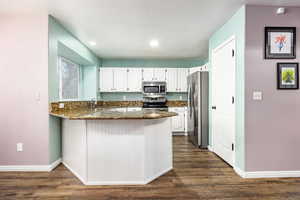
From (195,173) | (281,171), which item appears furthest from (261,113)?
(195,173)

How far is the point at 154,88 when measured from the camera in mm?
5914

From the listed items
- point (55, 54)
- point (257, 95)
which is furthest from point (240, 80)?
point (55, 54)

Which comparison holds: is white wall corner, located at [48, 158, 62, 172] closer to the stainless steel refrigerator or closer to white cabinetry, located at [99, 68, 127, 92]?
the stainless steel refrigerator

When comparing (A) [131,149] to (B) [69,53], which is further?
(B) [69,53]

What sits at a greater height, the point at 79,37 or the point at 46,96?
the point at 79,37

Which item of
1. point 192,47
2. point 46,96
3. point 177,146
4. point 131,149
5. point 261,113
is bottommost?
point 177,146

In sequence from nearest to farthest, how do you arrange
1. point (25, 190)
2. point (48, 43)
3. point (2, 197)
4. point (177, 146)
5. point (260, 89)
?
point (2, 197) → point (25, 190) → point (260, 89) → point (48, 43) → point (177, 146)

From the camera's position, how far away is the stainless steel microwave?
5.91 metres

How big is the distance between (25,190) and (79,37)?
113 inches

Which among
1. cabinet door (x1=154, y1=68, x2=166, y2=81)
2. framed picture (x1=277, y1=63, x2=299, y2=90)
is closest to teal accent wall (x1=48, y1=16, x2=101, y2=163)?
cabinet door (x1=154, y1=68, x2=166, y2=81)

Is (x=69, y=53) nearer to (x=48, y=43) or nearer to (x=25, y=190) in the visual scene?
(x=48, y=43)

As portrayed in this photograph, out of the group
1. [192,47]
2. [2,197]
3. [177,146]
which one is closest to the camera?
[2,197]

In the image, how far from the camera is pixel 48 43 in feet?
9.73

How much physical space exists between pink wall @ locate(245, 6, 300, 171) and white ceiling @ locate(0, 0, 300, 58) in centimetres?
23
